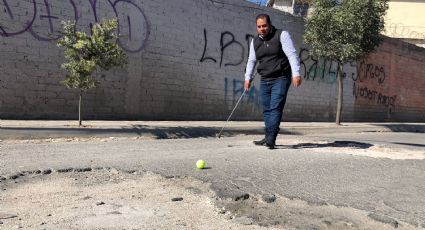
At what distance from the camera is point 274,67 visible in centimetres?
691

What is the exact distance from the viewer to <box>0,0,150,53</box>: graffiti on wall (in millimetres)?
9469

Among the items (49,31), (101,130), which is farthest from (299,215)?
(49,31)

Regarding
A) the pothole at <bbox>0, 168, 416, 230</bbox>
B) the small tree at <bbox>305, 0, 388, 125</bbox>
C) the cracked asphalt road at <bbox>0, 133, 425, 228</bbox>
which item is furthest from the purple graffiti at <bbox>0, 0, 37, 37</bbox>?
the small tree at <bbox>305, 0, 388, 125</bbox>

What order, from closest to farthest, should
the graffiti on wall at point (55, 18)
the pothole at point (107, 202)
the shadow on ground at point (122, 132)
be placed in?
the pothole at point (107, 202) < the shadow on ground at point (122, 132) < the graffiti on wall at point (55, 18)

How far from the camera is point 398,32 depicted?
30906mm

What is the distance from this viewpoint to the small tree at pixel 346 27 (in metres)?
13.8

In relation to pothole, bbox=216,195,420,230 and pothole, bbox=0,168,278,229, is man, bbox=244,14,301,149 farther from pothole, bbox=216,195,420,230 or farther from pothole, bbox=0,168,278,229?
pothole, bbox=216,195,420,230

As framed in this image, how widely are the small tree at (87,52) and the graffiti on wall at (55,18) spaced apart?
3.59ft

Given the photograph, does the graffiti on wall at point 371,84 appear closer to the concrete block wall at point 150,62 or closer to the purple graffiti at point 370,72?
the purple graffiti at point 370,72

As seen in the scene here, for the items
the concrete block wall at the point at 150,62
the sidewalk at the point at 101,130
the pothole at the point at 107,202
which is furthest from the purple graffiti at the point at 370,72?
the pothole at the point at 107,202

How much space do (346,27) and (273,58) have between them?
7.63 metres

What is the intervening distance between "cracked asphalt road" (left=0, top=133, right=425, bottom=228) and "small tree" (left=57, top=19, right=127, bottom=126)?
4.39 ft

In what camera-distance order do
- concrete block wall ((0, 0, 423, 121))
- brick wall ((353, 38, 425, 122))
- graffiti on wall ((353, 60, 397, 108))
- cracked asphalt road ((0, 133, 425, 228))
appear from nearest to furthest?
cracked asphalt road ((0, 133, 425, 228))
concrete block wall ((0, 0, 423, 121))
graffiti on wall ((353, 60, 397, 108))
brick wall ((353, 38, 425, 122))

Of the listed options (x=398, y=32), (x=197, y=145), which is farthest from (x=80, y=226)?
(x=398, y=32)
